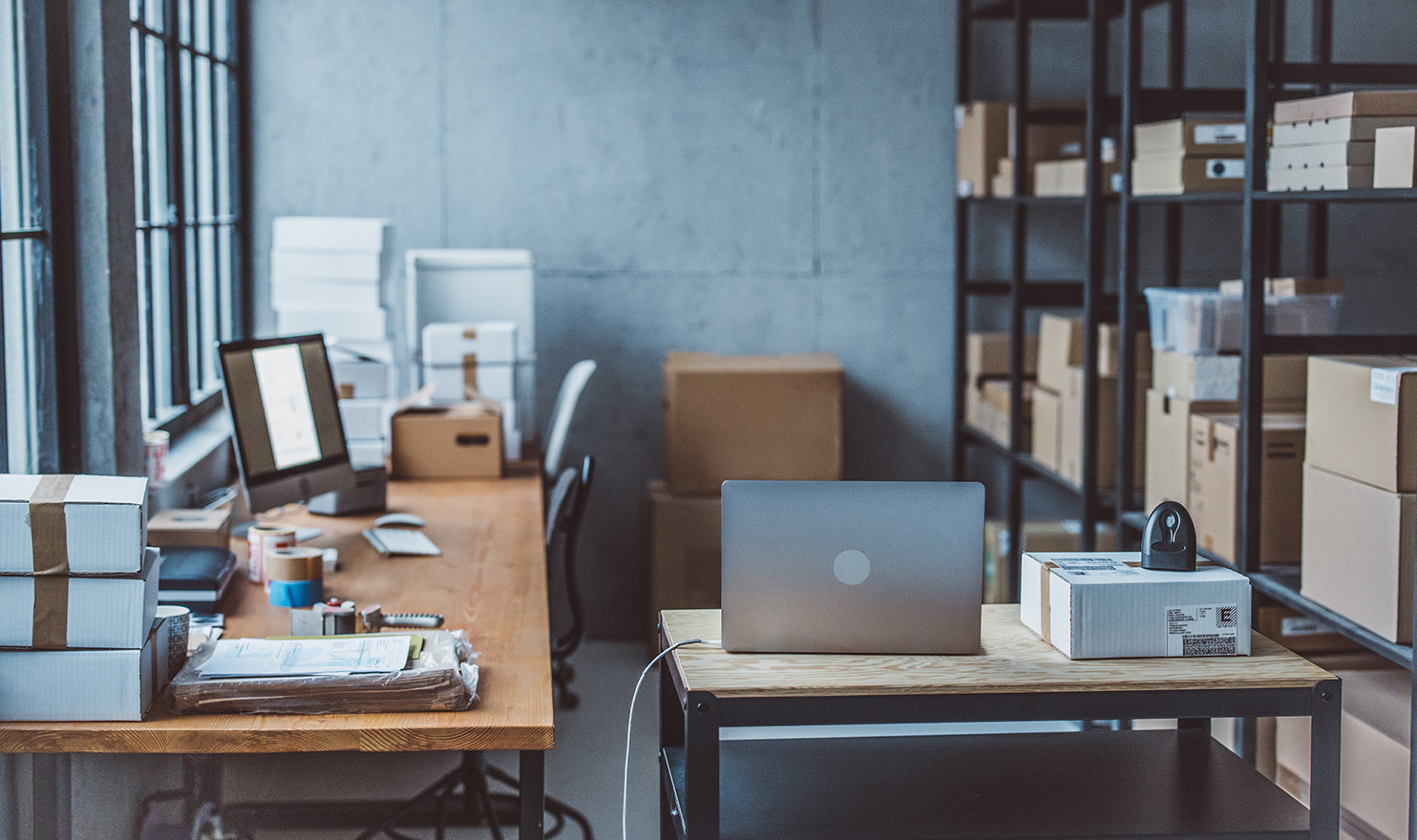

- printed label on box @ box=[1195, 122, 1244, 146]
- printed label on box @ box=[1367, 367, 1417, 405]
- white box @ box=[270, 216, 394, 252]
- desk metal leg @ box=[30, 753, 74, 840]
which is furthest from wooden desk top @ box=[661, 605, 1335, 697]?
white box @ box=[270, 216, 394, 252]

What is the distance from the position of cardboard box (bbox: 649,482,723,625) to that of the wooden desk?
0.74 meters

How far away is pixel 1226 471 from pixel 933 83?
2565mm

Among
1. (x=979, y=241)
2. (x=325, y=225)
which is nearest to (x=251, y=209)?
(x=325, y=225)

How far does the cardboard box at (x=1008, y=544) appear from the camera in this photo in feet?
16.1

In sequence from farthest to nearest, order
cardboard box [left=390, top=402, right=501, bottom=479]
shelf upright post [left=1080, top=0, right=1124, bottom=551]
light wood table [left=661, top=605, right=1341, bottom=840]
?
cardboard box [left=390, top=402, right=501, bottom=479], shelf upright post [left=1080, top=0, right=1124, bottom=551], light wood table [left=661, top=605, right=1341, bottom=840]

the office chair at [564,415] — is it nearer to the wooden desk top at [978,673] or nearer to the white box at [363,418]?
the white box at [363,418]

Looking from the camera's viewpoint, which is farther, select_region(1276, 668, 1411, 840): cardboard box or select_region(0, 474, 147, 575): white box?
select_region(1276, 668, 1411, 840): cardboard box

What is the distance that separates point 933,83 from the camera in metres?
5.43

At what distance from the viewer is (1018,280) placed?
496 centimetres

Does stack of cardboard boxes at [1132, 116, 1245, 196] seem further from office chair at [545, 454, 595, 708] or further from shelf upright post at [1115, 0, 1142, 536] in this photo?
office chair at [545, 454, 595, 708]

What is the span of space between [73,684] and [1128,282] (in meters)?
2.85

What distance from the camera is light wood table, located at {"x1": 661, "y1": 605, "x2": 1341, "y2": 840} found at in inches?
77.7

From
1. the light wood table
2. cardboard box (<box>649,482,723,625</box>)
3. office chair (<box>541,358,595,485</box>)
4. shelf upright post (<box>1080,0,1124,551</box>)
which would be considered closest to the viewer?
the light wood table

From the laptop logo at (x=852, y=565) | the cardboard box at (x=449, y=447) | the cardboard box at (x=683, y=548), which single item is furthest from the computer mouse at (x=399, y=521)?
the laptop logo at (x=852, y=565)
